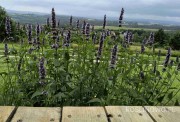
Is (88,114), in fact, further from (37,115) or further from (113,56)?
(113,56)

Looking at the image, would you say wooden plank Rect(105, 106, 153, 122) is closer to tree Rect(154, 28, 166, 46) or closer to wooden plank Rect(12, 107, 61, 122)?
wooden plank Rect(12, 107, 61, 122)

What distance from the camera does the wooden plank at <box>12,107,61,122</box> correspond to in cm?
222

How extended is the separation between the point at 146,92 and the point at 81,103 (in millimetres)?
1071

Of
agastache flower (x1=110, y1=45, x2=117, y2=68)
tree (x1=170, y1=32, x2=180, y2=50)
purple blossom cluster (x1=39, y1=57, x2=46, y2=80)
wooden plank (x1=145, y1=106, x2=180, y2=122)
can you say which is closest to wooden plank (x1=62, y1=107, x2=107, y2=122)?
wooden plank (x1=145, y1=106, x2=180, y2=122)

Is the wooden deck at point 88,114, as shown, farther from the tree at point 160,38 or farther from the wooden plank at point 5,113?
the tree at point 160,38

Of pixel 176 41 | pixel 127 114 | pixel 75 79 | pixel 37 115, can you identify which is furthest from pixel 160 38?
pixel 176 41

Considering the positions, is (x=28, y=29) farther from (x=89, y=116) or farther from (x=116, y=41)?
(x=89, y=116)

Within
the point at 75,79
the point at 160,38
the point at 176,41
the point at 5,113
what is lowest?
the point at 176,41

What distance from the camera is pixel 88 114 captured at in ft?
7.67

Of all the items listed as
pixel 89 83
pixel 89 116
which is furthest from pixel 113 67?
pixel 89 116

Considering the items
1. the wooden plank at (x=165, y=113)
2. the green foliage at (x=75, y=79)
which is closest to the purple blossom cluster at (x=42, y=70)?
the green foliage at (x=75, y=79)

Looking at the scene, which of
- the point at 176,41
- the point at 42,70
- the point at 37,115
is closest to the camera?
the point at 37,115

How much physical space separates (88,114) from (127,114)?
28 centimetres

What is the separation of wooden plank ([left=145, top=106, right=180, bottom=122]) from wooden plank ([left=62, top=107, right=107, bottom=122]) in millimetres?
369
